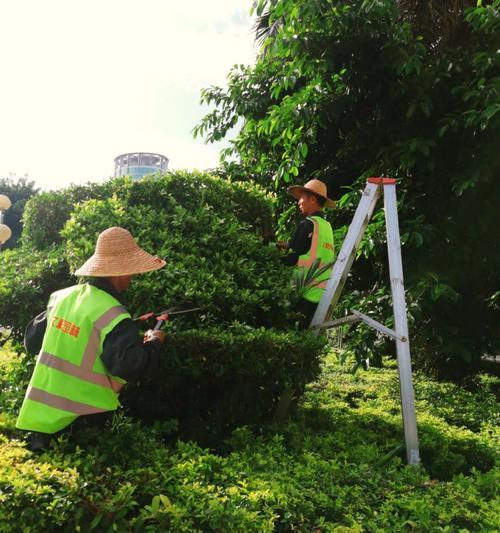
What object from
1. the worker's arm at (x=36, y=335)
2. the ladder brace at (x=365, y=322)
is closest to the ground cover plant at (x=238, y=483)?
the worker's arm at (x=36, y=335)

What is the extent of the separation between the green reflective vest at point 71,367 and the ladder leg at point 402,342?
194cm

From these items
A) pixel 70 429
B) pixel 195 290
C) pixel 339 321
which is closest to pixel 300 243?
pixel 339 321

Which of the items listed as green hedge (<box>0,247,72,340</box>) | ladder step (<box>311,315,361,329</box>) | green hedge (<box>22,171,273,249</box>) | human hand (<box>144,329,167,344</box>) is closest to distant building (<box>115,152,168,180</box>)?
green hedge (<box>22,171,273,249</box>)

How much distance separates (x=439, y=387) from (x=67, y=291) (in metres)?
5.26

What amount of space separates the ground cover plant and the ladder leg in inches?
5.8

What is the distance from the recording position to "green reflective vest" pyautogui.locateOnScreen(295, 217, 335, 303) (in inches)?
168

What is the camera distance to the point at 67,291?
2844 millimetres

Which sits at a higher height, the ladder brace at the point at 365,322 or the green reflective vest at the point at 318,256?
the green reflective vest at the point at 318,256

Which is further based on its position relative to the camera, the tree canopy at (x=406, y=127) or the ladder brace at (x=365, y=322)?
the tree canopy at (x=406, y=127)

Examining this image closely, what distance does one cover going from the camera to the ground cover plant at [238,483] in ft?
7.48

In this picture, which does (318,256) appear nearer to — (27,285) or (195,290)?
(195,290)

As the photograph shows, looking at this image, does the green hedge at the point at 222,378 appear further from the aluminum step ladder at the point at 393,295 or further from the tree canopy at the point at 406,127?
the tree canopy at the point at 406,127

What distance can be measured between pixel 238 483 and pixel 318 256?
2.14 meters

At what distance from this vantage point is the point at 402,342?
3674 mm
